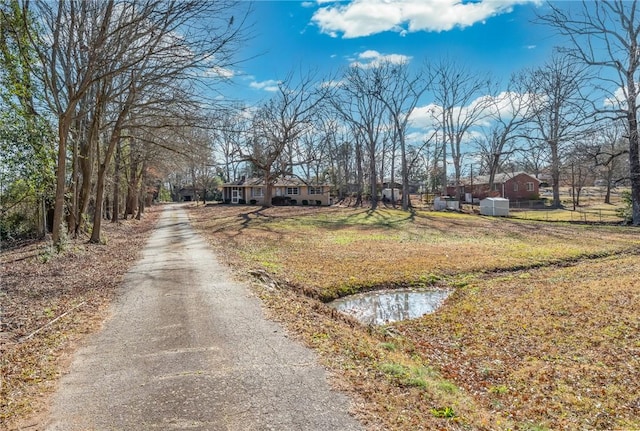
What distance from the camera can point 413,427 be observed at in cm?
377

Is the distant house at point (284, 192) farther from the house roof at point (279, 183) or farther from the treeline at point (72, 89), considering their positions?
the treeline at point (72, 89)

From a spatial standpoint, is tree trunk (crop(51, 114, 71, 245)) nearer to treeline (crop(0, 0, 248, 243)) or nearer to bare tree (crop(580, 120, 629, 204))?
treeline (crop(0, 0, 248, 243))

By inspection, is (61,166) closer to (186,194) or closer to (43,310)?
(43,310)

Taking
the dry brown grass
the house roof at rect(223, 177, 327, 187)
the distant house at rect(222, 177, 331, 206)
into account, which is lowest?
the dry brown grass

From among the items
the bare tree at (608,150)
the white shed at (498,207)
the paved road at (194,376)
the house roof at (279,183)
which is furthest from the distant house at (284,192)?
the paved road at (194,376)

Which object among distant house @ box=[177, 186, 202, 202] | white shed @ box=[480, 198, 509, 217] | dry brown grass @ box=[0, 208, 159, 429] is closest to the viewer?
dry brown grass @ box=[0, 208, 159, 429]

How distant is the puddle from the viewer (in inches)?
364

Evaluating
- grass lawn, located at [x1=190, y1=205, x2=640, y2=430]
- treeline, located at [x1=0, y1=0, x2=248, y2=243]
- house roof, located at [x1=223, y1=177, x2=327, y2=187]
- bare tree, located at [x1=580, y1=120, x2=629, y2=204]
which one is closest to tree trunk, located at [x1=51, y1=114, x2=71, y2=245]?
treeline, located at [x1=0, y1=0, x2=248, y2=243]

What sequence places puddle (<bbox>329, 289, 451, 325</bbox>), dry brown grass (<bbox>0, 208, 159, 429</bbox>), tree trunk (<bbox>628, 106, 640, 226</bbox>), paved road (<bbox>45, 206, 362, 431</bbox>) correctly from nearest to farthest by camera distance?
1. paved road (<bbox>45, 206, 362, 431</bbox>)
2. dry brown grass (<bbox>0, 208, 159, 429</bbox>)
3. puddle (<bbox>329, 289, 451, 325</bbox>)
4. tree trunk (<bbox>628, 106, 640, 226</bbox>)

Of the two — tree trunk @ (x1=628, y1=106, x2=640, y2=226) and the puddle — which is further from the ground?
tree trunk @ (x1=628, y1=106, x2=640, y2=226)

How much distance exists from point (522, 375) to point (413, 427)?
109 inches

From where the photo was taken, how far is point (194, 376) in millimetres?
4648

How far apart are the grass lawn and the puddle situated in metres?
0.39

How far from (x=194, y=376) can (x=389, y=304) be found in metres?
6.48
